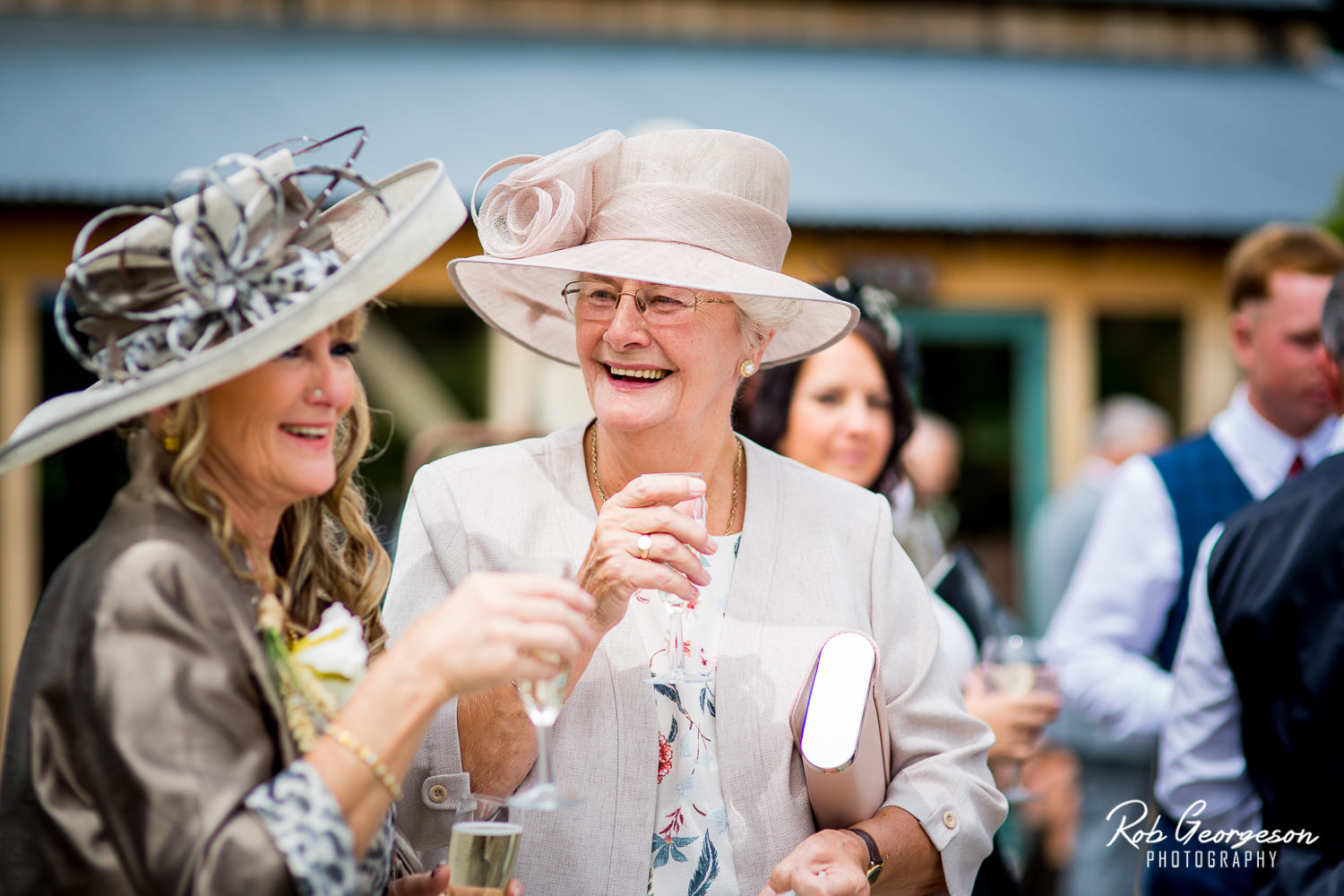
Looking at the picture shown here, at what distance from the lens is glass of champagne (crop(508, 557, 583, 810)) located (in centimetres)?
172

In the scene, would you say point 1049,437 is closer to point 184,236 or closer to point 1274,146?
point 1274,146

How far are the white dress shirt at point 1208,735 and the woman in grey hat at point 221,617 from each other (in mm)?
2098

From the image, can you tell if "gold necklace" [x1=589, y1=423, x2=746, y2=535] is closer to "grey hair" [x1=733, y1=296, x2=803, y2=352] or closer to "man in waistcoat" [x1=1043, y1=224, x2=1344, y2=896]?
"grey hair" [x1=733, y1=296, x2=803, y2=352]

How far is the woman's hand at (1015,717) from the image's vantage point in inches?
123

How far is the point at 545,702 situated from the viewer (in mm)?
1749

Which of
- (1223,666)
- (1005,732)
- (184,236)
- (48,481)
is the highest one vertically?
(184,236)

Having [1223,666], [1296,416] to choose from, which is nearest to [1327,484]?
[1223,666]

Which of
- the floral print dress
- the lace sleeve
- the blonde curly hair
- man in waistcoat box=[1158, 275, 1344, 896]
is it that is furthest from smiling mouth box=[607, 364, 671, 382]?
man in waistcoat box=[1158, 275, 1344, 896]

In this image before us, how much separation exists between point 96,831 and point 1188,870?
274cm

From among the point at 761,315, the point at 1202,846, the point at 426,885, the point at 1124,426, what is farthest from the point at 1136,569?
the point at 1124,426

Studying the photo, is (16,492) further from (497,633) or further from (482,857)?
(497,633)

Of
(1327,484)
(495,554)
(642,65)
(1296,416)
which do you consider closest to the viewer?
(495,554)

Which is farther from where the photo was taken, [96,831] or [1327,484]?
[1327,484]

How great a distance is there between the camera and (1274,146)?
912 centimetres
